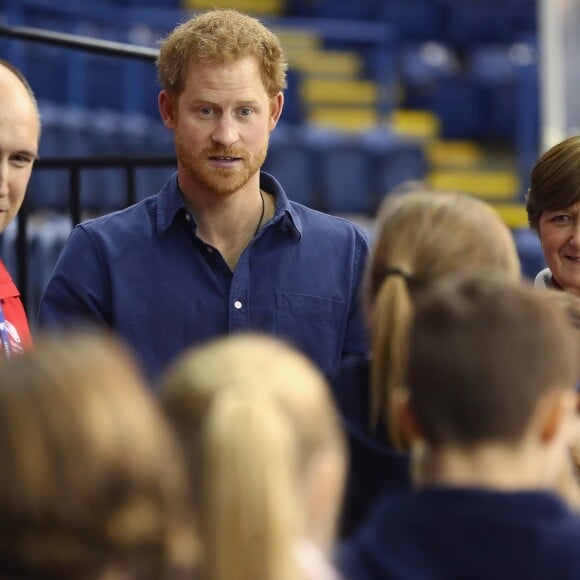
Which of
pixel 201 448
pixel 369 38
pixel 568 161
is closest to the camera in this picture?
pixel 201 448

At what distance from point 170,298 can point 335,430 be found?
109 centimetres

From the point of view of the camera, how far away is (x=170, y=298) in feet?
7.66

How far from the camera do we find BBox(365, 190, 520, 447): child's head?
1667 millimetres

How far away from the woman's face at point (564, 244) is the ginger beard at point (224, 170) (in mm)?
667

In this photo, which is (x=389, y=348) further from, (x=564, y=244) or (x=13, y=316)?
(x=564, y=244)

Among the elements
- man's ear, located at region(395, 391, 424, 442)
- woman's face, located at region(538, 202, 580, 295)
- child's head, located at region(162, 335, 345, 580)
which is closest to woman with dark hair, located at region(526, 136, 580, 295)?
woman's face, located at region(538, 202, 580, 295)

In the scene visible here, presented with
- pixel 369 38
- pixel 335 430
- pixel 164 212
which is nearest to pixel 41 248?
pixel 164 212

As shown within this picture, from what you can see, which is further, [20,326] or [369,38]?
[369,38]

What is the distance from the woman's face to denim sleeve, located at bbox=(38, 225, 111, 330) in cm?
95

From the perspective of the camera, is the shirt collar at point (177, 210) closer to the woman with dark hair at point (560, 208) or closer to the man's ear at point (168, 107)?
the man's ear at point (168, 107)

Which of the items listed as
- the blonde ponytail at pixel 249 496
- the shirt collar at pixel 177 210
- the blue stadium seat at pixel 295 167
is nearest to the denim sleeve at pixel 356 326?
the shirt collar at pixel 177 210

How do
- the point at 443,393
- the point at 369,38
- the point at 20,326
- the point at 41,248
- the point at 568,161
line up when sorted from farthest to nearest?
the point at 369,38
the point at 41,248
the point at 568,161
the point at 20,326
the point at 443,393

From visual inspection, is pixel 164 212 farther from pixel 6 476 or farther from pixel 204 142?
pixel 6 476

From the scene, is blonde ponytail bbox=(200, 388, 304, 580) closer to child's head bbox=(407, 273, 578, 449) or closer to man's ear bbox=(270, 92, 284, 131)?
child's head bbox=(407, 273, 578, 449)
